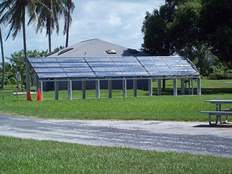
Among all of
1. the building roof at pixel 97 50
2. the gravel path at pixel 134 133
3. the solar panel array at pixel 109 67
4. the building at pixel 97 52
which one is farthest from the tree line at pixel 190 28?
the gravel path at pixel 134 133

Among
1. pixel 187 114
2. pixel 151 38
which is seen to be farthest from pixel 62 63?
pixel 151 38

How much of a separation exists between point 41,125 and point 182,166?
32.2ft

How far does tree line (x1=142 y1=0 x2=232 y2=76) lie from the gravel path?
27.0 meters

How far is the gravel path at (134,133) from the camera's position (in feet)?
39.0

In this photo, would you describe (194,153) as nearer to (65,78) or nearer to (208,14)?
(65,78)

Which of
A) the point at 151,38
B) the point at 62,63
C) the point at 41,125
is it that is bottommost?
the point at 41,125

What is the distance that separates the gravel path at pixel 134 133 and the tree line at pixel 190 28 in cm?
2703

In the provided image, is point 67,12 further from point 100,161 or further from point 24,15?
point 100,161

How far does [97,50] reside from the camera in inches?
2293

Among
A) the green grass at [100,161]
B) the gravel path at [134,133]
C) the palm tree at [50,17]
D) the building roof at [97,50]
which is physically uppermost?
the palm tree at [50,17]

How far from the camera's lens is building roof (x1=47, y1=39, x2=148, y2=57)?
56191mm

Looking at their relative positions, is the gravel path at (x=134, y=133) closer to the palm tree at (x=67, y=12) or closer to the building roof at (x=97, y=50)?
the building roof at (x=97, y=50)

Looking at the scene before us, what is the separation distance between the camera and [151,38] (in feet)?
177

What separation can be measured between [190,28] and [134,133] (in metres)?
36.2
